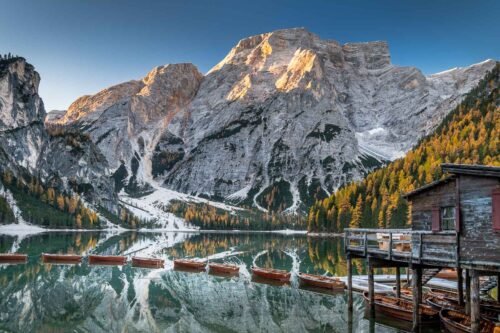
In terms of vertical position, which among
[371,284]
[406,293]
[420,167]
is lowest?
[406,293]

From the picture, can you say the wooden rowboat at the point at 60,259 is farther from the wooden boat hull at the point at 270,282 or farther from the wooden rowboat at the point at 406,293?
the wooden rowboat at the point at 406,293

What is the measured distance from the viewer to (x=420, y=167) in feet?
422

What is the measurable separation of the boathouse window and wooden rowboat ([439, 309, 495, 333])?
5686 millimetres

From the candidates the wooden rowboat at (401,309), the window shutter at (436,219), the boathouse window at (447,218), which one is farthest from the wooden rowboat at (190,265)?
the boathouse window at (447,218)

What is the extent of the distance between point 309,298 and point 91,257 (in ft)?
138

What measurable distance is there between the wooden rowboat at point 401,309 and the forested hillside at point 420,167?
3177 inches

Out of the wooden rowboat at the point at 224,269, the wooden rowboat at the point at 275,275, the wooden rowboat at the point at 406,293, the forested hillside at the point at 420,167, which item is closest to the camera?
the wooden rowboat at the point at 406,293

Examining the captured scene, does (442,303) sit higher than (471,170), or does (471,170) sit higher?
(471,170)

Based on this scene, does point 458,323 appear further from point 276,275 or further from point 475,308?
point 276,275

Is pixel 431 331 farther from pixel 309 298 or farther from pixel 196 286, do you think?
pixel 196 286

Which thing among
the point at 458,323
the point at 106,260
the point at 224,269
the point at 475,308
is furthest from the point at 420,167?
the point at 475,308

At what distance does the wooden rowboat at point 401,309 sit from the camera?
1207 inches

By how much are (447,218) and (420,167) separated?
108100 millimetres

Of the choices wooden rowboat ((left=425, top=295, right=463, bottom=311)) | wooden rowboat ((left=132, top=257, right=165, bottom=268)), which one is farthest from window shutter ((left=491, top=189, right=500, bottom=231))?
wooden rowboat ((left=132, top=257, right=165, bottom=268))
